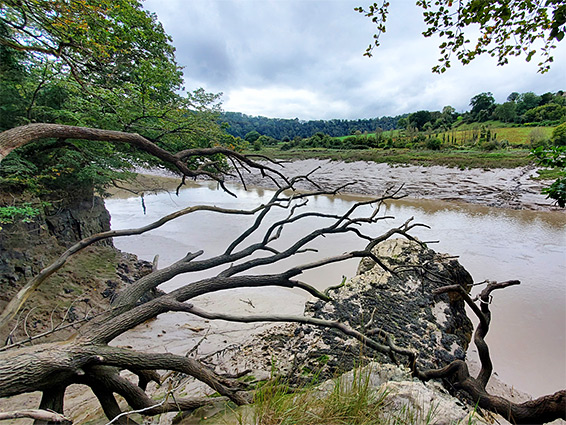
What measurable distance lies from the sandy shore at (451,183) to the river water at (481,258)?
4.34 ft

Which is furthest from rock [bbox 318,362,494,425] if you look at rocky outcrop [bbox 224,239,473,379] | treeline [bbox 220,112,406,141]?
treeline [bbox 220,112,406,141]

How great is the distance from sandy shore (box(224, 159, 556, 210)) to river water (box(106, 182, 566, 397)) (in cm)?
132

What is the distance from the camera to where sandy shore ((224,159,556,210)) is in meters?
12.8

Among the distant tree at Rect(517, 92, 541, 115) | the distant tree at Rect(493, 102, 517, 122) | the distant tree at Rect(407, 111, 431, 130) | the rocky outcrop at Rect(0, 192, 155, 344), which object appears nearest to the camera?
the rocky outcrop at Rect(0, 192, 155, 344)

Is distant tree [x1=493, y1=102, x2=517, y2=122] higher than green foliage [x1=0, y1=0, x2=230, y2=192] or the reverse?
higher

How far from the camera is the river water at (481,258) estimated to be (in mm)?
3490

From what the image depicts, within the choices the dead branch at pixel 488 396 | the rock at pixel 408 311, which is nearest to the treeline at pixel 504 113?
the rock at pixel 408 311

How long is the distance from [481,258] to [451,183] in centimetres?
1060

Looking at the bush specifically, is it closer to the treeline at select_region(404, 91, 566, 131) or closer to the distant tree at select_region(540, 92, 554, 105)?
the treeline at select_region(404, 91, 566, 131)

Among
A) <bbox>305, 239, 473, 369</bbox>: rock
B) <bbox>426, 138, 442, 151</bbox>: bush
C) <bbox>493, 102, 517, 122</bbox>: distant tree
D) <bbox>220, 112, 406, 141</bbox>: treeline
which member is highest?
<bbox>220, 112, 406, 141</bbox>: treeline

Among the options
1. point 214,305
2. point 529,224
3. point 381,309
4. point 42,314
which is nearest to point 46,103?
point 42,314

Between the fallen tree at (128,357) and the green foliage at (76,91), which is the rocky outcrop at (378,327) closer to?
the fallen tree at (128,357)

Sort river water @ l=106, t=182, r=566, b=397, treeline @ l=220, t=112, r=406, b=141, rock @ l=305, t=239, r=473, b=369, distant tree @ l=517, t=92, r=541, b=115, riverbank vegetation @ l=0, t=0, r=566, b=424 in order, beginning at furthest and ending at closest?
1. treeline @ l=220, t=112, r=406, b=141
2. distant tree @ l=517, t=92, r=541, b=115
3. river water @ l=106, t=182, r=566, b=397
4. rock @ l=305, t=239, r=473, b=369
5. riverbank vegetation @ l=0, t=0, r=566, b=424

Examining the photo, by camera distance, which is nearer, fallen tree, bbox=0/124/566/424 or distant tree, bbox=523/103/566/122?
fallen tree, bbox=0/124/566/424
